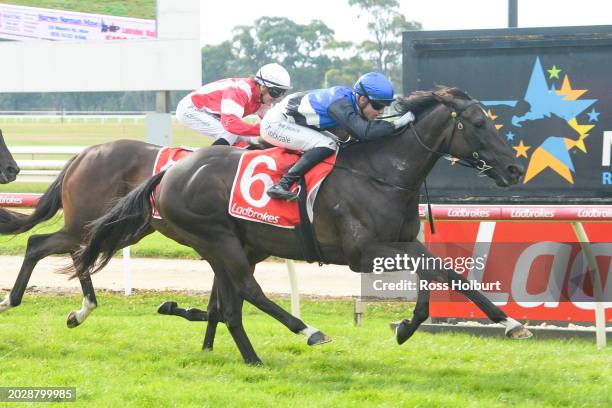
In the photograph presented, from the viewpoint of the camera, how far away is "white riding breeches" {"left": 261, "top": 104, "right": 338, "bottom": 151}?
19.5ft

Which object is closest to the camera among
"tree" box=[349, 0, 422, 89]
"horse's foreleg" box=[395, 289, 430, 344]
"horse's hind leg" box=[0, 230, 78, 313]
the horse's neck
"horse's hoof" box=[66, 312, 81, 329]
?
"horse's foreleg" box=[395, 289, 430, 344]

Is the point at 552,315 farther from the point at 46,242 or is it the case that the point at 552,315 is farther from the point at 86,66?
the point at 86,66

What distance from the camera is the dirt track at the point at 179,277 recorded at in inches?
379

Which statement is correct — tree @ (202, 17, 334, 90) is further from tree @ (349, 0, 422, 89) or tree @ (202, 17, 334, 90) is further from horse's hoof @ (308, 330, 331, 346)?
horse's hoof @ (308, 330, 331, 346)

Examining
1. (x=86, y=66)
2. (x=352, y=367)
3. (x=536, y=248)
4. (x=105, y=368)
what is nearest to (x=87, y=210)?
(x=105, y=368)

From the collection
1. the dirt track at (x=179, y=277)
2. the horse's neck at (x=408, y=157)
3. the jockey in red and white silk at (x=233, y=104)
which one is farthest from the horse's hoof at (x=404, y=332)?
the dirt track at (x=179, y=277)

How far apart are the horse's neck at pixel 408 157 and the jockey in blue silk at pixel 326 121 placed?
0.10 metres

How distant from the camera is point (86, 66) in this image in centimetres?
2038

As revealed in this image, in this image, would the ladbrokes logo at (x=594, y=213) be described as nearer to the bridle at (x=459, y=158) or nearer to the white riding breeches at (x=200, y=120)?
the bridle at (x=459, y=158)

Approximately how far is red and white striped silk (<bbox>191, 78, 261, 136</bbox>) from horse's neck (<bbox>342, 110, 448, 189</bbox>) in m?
1.22

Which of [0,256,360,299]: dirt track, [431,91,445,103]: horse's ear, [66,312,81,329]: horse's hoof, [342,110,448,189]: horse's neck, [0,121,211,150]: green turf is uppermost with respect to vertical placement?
[431,91,445,103]: horse's ear

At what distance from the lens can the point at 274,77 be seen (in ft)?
22.7

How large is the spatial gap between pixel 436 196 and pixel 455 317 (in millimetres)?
1304

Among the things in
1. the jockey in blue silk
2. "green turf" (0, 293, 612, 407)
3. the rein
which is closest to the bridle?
the rein
